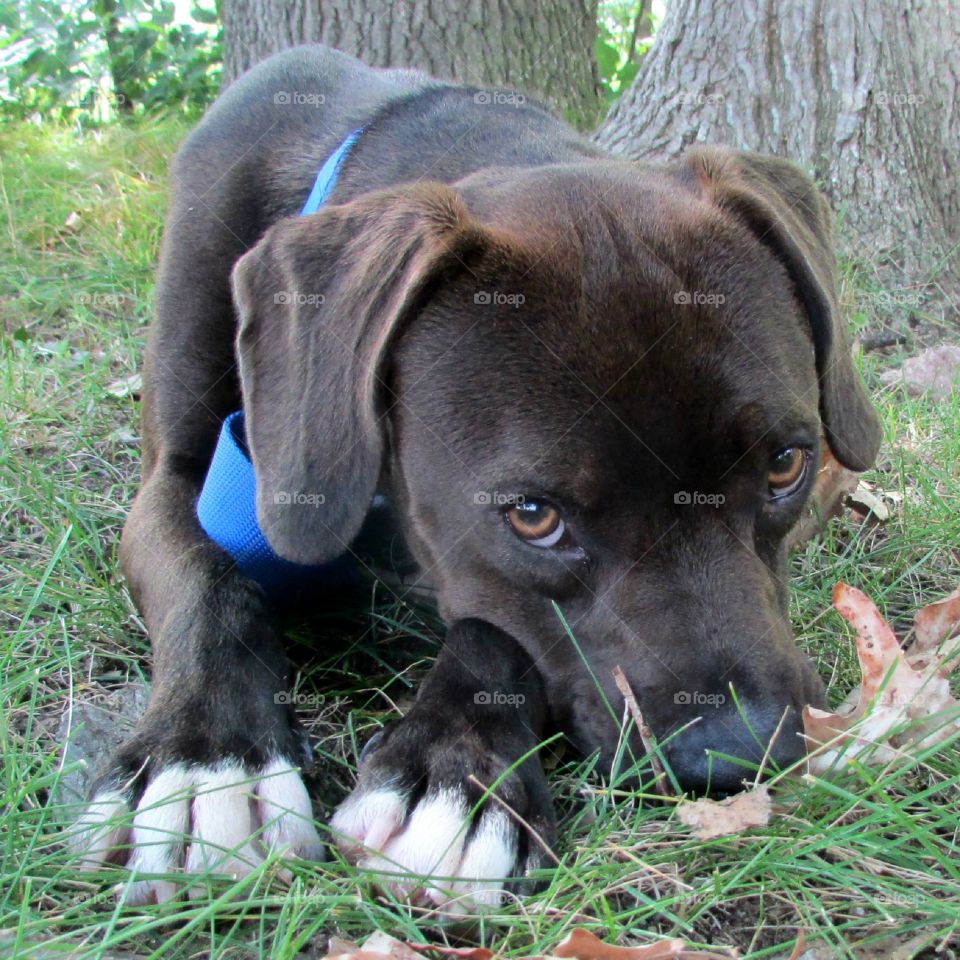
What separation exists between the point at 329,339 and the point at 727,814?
120 cm

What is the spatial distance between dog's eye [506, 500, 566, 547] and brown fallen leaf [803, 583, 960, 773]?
58cm

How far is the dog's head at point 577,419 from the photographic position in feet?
7.18

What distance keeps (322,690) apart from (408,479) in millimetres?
589

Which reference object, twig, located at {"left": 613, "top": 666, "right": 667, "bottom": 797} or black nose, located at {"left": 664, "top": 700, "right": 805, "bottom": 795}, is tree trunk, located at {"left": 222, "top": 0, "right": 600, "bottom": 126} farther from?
black nose, located at {"left": 664, "top": 700, "right": 805, "bottom": 795}

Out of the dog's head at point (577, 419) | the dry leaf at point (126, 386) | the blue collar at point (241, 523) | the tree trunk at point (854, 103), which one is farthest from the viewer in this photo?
the tree trunk at point (854, 103)

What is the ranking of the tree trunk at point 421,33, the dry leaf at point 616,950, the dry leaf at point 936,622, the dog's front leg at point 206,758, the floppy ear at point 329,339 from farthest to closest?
the tree trunk at point 421,33 < the dry leaf at point 936,622 < the floppy ear at point 329,339 < the dog's front leg at point 206,758 < the dry leaf at point 616,950

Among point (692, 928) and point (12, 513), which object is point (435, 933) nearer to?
point (692, 928)

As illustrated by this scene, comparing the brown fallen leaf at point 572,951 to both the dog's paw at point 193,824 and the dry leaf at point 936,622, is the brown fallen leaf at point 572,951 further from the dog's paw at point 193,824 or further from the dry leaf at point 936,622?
the dry leaf at point 936,622

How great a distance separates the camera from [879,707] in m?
2.18

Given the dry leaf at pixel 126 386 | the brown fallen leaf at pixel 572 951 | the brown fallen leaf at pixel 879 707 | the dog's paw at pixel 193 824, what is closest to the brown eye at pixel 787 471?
the brown fallen leaf at pixel 879 707

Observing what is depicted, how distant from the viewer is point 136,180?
6270mm

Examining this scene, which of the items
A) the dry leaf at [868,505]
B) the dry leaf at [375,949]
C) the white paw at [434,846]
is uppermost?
the dry leaf at [375,949]

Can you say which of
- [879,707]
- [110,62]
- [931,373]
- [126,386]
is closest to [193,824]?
[879,707]

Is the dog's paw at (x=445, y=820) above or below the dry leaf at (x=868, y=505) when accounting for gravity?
above
